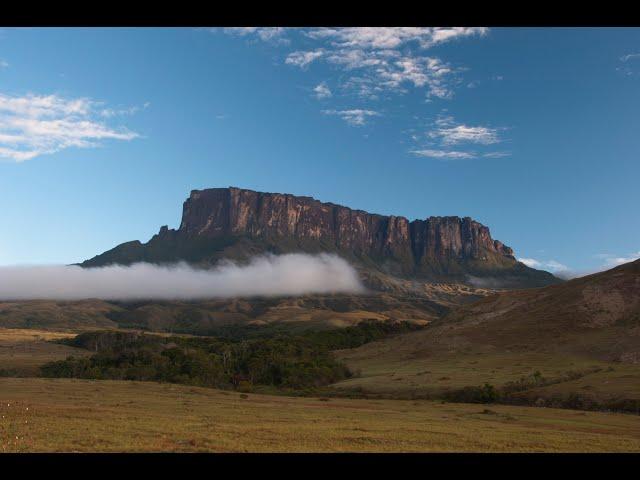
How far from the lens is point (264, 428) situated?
34.4 meters

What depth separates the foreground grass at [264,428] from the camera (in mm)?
27188

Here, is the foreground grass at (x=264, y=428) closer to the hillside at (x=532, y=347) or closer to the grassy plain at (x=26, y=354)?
the hillside at (x=532, y=347)

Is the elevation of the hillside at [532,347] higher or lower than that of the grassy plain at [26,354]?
higher

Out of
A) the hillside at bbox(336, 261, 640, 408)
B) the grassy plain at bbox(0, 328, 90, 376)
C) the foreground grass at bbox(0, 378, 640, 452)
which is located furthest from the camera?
the grassy plain at bbox(0, 328, 90, 376)

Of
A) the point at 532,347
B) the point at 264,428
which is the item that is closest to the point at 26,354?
the point at 532,347

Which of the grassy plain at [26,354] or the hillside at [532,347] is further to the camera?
the grassy plain at [26,354]

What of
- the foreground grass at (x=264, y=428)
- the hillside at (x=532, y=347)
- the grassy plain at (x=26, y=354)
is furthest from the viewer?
the grassy plain at (x=26, y=354)

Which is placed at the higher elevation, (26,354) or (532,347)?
(532,347)

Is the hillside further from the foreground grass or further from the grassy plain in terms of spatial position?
the grassy plain

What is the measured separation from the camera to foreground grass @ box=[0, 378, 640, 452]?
27.2 meters

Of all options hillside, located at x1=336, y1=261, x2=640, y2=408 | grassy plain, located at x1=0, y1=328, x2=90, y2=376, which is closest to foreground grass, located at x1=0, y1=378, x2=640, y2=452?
hillside, located at x1=336, y1=261, x2=640, y2=408

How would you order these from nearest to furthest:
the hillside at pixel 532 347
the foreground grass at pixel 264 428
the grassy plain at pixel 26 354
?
the foreground grass at pixel 264 428
the hillside at pixel 532 347
the grassy plain at pixel 26 354

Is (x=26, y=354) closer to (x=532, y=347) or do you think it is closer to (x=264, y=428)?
(x=532, y=347)

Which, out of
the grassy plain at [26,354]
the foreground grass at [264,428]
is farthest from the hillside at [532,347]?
the grassy plain at [26,354]
